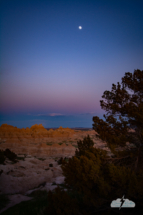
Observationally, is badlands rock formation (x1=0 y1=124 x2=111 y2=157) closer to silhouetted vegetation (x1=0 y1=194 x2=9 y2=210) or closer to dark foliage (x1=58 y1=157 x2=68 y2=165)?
dark foliage (x1=58 y1=157 x2=68 y2=165)

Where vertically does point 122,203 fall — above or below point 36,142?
above

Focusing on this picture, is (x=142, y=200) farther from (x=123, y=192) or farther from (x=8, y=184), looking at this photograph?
(x=8, y=184)

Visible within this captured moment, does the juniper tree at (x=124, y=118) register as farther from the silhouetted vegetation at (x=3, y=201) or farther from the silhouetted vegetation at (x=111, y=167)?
the silhouetted vegetation at (x=3, y=201)

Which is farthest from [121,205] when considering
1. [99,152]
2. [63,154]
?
[63,154]

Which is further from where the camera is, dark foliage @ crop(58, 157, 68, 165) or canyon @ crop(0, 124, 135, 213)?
canyon @ crop(0, 124, 135, 213)

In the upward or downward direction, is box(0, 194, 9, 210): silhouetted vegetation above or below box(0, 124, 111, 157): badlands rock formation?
above

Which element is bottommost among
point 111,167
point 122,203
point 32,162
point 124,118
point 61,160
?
point 32,162

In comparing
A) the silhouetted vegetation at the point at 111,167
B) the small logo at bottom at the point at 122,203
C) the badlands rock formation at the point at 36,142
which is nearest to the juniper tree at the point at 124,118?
the silhouetted vegetation at the point at 111,167

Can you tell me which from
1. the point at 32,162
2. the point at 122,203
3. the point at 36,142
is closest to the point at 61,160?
the point at 32,162

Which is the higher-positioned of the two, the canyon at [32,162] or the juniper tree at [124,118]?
the juniper tree at [124,118]

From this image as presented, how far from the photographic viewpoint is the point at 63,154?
47594 mm

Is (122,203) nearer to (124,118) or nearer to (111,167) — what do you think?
(111,167)

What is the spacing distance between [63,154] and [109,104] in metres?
42.4

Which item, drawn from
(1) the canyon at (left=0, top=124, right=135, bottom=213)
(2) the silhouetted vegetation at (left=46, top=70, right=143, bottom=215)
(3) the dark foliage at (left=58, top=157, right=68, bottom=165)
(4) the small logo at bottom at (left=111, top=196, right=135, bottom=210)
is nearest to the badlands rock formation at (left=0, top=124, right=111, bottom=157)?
(1) the canyon at (left=0, top=124, right=135, bottom=213)
